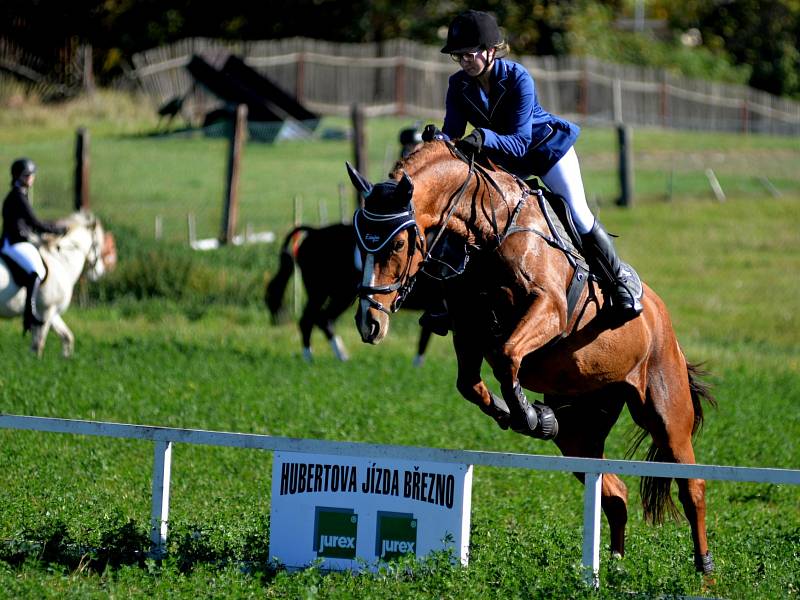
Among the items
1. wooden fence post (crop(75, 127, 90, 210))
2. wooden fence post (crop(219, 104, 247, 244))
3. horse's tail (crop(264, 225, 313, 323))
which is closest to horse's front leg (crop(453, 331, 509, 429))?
horse's tail (crop(264, 225, 313, 323))

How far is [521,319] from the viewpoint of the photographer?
593 cm

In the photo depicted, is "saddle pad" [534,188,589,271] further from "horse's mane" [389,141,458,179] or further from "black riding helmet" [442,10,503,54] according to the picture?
"black riding helmet" [442,10,503,54]

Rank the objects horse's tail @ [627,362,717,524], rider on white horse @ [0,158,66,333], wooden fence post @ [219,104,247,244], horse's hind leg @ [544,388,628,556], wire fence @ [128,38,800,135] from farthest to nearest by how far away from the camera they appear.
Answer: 1. wire fence @ [128,38,800,135]
2. wooden fence post @ [219,104,247,244]
3. rider on white horse @ [0,158,66,333]
4. horse's tail @ [627,362,717,524]
5. horse's hind leg @ [544,388,628,556]

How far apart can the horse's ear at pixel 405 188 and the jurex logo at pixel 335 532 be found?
1.72 m

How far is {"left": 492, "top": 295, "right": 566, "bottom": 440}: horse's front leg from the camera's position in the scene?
19.0ft

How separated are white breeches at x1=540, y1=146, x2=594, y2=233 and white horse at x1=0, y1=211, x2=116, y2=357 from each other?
810cm

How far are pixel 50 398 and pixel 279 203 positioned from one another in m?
11.2

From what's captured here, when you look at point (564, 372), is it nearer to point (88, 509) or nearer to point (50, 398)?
point (88, 509)

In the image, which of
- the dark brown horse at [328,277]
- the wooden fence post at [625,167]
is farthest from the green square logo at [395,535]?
the wooden fence post at [625,167]

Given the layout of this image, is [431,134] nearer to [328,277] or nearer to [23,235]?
[23,235]

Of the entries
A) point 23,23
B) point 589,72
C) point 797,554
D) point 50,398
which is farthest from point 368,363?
point 23,23

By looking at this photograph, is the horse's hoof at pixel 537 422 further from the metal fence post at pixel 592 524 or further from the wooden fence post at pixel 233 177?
the wooden fence post at pixel 233 177

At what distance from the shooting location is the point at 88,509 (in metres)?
6.96

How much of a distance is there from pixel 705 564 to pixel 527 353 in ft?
5.27
